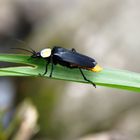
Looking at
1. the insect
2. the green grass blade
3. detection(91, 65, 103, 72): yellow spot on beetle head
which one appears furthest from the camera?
the insect

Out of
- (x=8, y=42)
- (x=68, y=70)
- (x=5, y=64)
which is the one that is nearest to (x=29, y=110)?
(x=68, y=70)

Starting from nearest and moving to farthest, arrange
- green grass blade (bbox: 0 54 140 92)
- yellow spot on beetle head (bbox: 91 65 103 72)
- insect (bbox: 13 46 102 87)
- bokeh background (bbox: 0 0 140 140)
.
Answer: green grass blade (bbox: 0 54 140 92)
yellow spot on beetle head (bbox: 91 65 103 72)
insect (bbox: 13 46 102 87)
bokeh background (bbox: 0 0 140 140)

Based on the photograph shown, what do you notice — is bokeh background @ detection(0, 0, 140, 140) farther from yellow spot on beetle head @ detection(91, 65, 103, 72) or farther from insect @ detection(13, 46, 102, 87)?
yellow spot on beetle head @ detection(91, 65, 103, 72)

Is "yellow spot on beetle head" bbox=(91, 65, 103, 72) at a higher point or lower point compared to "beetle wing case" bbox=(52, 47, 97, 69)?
higher

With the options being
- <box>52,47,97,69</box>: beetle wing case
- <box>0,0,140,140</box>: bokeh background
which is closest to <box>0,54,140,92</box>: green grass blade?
<box>52,47,97,69</box>: beetle wing case

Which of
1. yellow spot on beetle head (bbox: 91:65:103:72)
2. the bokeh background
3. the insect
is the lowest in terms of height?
the bokeh background

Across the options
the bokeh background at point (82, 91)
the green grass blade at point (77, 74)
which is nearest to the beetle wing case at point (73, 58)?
the green grass blade at point (77, 74)

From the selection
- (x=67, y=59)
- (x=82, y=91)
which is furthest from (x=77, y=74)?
(x=82, y=91)
